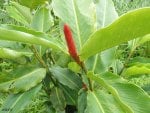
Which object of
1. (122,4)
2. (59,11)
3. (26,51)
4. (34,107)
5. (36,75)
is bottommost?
(34,107)

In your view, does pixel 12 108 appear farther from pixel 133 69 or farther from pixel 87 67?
pixel 133 69

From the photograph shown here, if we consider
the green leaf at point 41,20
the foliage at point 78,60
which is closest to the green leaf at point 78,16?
the foliage at point 78,60

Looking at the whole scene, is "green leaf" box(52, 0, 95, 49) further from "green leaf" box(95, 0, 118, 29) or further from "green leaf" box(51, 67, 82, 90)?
"green leaf" box(51, 67, 82, 90)

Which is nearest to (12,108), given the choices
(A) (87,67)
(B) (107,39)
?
(A) (87,67)

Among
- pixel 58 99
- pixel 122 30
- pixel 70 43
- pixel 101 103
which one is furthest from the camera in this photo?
pixel 58 99

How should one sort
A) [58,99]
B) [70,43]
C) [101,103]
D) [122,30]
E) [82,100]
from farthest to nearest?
[58,99] → [82,100] → [101,103] → [70,43] → [122,30]

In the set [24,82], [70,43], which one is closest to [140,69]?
[70,43]

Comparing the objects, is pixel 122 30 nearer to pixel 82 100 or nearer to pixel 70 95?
pixel 82 100
